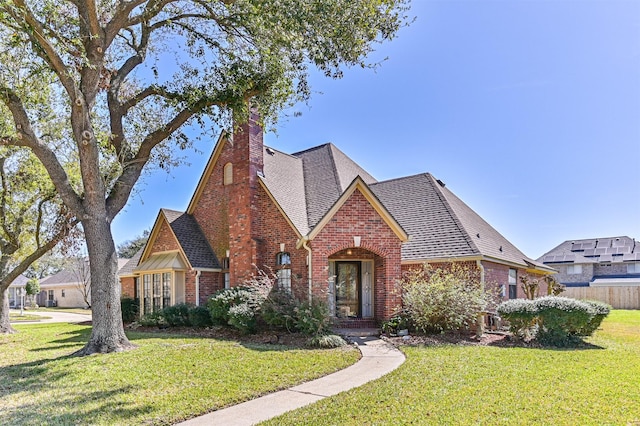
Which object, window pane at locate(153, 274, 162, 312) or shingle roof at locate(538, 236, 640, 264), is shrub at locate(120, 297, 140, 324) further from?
shingle roof at locate(538, 236, 640, 264)

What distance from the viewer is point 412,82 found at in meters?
16.7

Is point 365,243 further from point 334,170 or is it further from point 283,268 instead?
point 334,170

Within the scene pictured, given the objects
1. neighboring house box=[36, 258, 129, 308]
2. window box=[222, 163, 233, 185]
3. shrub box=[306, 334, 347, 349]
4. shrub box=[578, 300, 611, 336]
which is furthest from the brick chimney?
neighboring house box=[36, 258, 129, 308]

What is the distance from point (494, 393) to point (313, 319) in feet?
20.7

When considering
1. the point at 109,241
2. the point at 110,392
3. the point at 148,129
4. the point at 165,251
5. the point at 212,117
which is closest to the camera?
the point at 110,392

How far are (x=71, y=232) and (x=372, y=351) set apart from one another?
1425 centimetres

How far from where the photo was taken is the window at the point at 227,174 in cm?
1919

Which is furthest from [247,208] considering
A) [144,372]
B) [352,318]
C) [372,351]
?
[144,372]

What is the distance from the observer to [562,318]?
1209 centimetres

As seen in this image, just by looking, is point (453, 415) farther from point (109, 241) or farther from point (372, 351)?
point (109, 241)

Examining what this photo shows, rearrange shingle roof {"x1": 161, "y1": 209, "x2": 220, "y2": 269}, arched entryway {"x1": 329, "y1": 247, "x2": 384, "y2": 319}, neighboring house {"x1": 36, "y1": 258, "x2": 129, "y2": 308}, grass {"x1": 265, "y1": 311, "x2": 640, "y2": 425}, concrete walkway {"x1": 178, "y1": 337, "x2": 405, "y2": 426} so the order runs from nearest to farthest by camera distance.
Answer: grass {"x1": 265, "y1": 311, "x2": 640, "y2": 425} < concrete walkway {"x1": 178, "y1": 337, "x2": 405, "y2": 426} < arched entryway {"x1": 329, "y1": 247, "x2": 384, "y2": 319} < shingle roof {"x1": 161, "y1": 209, "x2": 220, "y2": 269} < neighboring house {"x1": 36, "y1": 258, "x2": 129, "y2": 308}

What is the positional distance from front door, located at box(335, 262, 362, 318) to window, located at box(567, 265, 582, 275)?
36.6 m

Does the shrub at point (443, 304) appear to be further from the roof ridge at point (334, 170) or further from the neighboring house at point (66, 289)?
the neighboring house at point (66, 289)

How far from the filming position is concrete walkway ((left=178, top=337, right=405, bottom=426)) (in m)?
5.97
